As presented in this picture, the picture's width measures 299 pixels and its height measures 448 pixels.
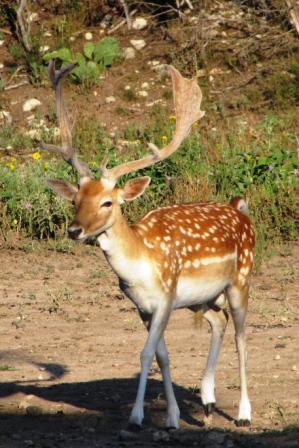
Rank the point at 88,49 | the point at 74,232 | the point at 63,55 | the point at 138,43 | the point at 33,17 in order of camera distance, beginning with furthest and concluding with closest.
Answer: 1. the point at 33,17
2. the point at 138,43
3. the point at 88,49
4. the point at 63,55
5. the point at 74,232

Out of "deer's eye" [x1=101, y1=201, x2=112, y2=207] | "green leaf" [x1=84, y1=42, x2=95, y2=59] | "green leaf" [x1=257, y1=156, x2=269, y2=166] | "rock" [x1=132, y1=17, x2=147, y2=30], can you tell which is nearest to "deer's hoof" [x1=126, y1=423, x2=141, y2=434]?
"deer's eye" [x1=101, y1=201, x2=112, y2=207]

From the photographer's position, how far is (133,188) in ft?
18.3

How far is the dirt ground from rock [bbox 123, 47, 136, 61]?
727cm

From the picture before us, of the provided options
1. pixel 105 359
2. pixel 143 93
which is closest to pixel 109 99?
pixel 143 93

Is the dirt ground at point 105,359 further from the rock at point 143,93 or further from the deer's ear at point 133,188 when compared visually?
the rock at point 143,93

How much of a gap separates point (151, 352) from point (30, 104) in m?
11.5

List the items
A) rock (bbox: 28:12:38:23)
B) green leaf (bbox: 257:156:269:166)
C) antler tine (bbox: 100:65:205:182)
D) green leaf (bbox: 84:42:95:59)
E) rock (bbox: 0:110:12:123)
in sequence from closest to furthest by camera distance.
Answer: antler tine (bbox: 100:65:205:182) → green leaf (bbox: 257:156:269:166) → rock (bbox: 0:110:12:123) → green leaf (bbox: 84:42:95:59) → rock (bbox: 28:12:38:23)

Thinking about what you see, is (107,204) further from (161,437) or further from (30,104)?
(30,104)

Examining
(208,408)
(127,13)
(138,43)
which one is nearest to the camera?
(208,408)

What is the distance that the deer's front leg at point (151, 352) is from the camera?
5102mm

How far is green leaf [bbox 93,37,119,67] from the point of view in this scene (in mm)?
16531

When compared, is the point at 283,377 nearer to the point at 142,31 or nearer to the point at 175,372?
the point at 175,372

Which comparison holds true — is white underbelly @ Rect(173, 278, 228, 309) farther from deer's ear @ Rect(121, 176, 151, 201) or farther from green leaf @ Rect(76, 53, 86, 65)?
green leaf @ Rect(76, 53, 86, 65)

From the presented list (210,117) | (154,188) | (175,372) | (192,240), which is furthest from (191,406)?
(210,117)
